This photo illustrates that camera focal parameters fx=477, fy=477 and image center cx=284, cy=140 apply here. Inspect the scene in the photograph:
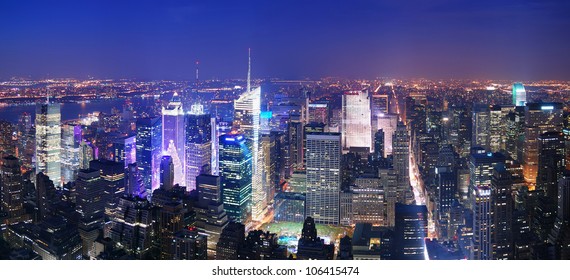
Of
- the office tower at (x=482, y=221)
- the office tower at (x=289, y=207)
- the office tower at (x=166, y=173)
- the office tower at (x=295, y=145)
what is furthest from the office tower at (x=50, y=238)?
the office tower at (x=482, y=221)

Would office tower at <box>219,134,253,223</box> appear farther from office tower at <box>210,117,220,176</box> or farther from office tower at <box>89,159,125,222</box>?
office tower at <box>89,159,125,222</box>

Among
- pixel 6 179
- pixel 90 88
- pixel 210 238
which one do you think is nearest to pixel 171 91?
pixel 90 88

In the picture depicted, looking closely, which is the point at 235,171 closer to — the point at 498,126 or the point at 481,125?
the point at 481,125

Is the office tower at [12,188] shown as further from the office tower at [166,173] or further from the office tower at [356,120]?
the office tower at [356,120]

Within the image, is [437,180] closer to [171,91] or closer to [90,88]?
[171,91]

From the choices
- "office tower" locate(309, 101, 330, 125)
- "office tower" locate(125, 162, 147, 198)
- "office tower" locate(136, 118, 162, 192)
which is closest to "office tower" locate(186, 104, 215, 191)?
"office tower" locate(136, 118, 162, 192)

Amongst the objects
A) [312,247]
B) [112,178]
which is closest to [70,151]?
[112,178]

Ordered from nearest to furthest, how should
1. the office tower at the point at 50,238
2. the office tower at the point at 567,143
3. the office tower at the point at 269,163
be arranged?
the office tower at the point at 50,238 < the office tower at the point at 567,143 < the office tower at the point at 269,163
